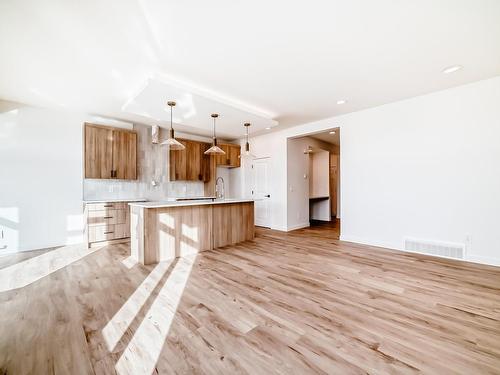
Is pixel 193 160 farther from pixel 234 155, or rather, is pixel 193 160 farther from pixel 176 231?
pixel 176 231

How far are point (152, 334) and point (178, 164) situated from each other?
4.76 meters

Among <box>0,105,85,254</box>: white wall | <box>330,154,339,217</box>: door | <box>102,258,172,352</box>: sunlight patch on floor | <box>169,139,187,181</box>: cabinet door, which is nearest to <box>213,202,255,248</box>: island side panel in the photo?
<box>102,258,172,352</box>: sunlight patch on floor

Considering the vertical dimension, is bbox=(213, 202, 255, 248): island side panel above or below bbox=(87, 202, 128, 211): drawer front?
below

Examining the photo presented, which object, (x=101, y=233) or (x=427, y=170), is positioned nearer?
(x=427, y=170)

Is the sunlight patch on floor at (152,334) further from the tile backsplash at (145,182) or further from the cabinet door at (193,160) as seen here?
the cabinet door at (193,160)

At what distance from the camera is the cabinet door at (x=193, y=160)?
617cm

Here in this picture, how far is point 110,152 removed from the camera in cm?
481

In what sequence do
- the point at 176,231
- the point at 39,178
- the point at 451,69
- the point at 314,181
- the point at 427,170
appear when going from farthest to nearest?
the point at 314,181
the point at 39,178
the point at 427,170
the point at 176,231
the point at 451,69

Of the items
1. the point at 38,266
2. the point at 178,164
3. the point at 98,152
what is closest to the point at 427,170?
the point at 178,164

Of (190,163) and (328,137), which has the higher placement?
(328,137)

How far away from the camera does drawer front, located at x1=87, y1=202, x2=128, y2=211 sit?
4312 millimetres

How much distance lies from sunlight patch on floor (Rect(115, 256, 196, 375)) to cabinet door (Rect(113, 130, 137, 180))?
3271 millimetres

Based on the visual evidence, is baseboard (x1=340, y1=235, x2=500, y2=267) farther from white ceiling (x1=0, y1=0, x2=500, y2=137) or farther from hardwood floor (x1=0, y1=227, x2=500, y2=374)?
white ceiling (x1=0, y1=0, x2=500, y2=137)

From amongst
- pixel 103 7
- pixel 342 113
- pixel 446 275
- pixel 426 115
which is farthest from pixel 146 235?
pixel 426 115
